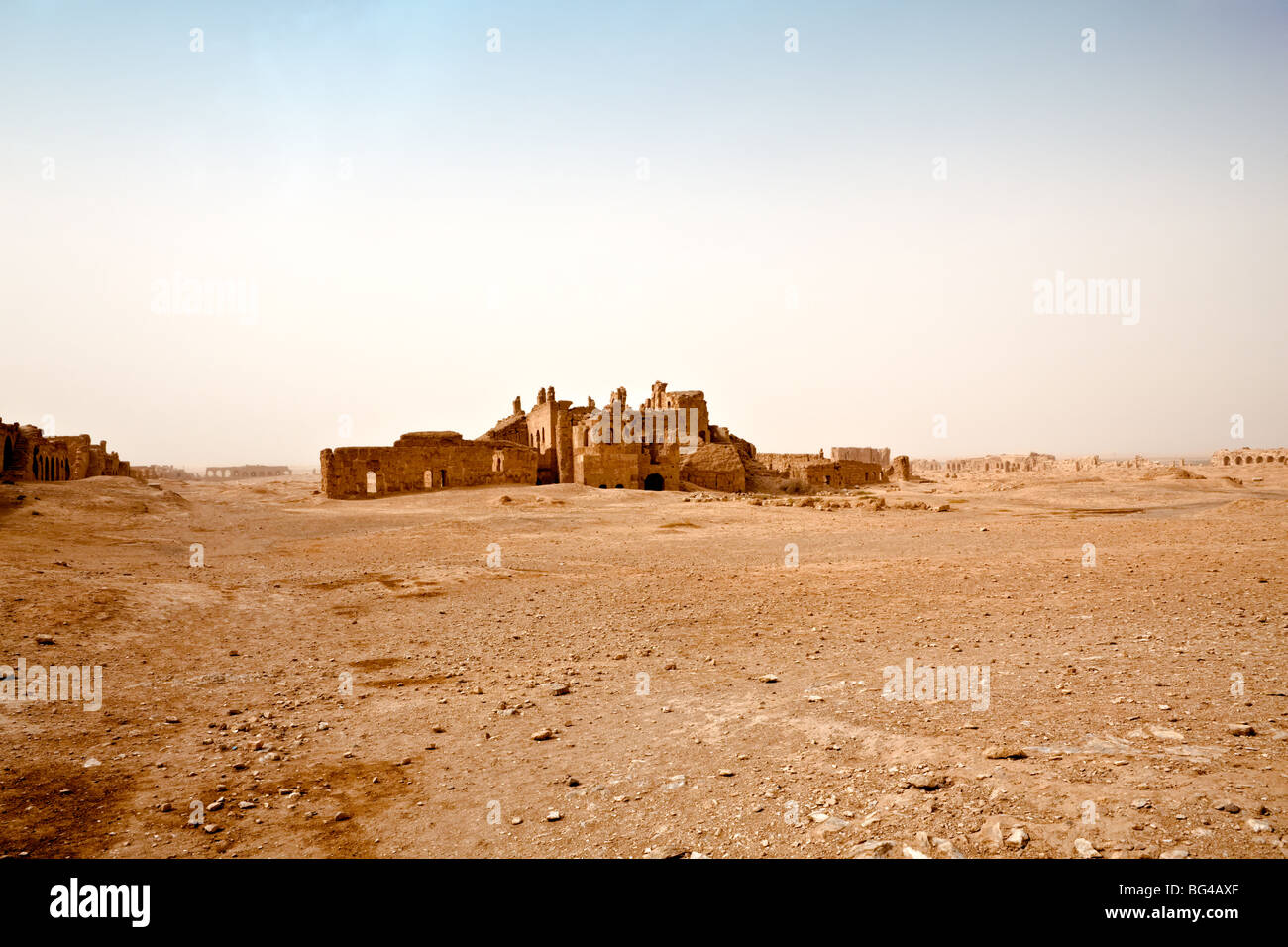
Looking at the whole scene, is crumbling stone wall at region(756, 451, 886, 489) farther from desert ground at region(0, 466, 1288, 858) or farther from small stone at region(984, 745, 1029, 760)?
small stone at region(984, 745, 1029, 760)

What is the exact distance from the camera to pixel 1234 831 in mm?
3229

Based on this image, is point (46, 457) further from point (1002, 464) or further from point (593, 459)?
point (1002, 464)

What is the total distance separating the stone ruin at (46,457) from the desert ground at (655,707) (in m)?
16.4

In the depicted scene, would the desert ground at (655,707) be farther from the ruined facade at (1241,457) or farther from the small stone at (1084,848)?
the ruined facade at (1241,457)

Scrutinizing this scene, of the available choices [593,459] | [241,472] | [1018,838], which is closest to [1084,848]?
[1018,838]

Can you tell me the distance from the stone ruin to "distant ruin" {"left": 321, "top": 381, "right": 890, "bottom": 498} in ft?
35.4

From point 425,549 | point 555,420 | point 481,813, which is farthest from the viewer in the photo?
point 555,420

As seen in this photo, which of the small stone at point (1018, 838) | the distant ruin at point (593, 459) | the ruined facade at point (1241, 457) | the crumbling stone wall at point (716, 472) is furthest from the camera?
the ruined facade at point (1241, 457)

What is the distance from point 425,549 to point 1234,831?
15.2m

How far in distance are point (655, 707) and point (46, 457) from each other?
115 feet

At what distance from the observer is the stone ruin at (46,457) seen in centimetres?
2644

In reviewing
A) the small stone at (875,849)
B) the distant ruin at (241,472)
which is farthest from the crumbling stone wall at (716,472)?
the distant ruin at (241,472)
